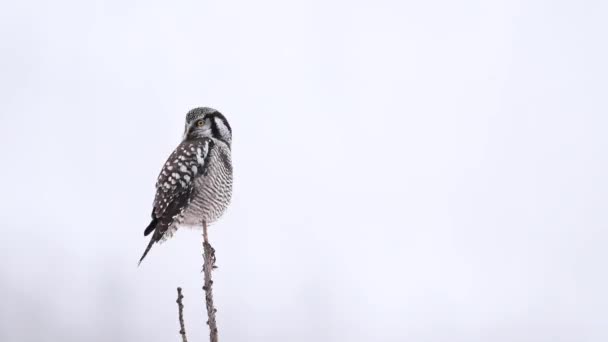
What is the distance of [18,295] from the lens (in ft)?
266

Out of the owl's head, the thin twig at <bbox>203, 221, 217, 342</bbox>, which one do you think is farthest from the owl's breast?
the thin twig at <bbox>203, 221, 217, 342</bbox>

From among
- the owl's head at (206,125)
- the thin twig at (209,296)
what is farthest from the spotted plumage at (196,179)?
the thin twig at (209,296)

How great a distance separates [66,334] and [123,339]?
7.29 metres

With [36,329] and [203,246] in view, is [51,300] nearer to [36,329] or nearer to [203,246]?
[36,329]

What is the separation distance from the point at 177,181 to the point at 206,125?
0.85m

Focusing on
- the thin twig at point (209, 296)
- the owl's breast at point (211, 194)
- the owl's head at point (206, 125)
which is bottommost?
the thin twig at point (209, 296)

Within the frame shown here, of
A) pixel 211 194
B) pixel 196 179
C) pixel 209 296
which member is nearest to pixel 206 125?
pixel 196 179

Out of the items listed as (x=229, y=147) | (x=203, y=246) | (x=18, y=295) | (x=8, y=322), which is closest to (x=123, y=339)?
(x=8, y=322)

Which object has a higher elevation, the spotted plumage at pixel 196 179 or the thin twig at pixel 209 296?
the spotted plumage at pixel 196 179

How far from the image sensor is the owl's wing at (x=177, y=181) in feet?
30.0

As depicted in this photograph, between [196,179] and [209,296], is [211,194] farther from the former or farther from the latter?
[209,296]

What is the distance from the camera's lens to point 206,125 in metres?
10.2

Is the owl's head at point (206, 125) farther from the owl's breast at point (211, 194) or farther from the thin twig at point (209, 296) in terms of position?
the thin twig at point (209, 296)

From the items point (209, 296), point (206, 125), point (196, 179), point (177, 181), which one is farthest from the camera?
point (206, 125)
